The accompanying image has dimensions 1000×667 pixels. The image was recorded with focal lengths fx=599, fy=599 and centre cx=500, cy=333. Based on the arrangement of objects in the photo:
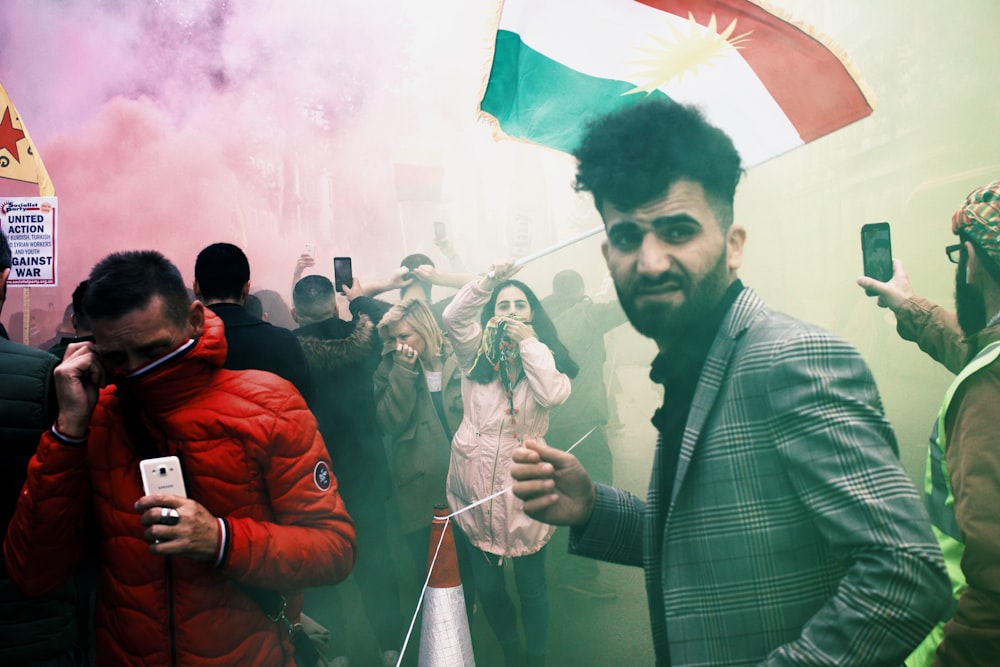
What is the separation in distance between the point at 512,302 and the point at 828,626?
1743 millimetres

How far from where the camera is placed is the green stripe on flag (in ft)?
8.11

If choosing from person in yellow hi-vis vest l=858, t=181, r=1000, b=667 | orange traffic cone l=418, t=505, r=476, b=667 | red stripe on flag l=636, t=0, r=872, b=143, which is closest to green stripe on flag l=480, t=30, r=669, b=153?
red stripe on flag l=636, t=0, r=872, b=143

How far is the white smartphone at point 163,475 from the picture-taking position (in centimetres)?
181

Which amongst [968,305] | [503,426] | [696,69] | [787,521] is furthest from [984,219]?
[503,426]

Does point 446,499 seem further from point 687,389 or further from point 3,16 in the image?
point 3,16

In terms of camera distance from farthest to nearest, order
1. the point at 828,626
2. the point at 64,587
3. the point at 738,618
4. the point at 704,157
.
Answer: the point at 64,587 → the point at 704,157 → the point at 738,618 → the point at 828,626

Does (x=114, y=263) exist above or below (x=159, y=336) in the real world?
above

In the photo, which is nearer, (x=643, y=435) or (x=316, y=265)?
(x=643, y=435)

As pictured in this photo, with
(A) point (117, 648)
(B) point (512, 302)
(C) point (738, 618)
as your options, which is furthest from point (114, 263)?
(C) point (738, 618)

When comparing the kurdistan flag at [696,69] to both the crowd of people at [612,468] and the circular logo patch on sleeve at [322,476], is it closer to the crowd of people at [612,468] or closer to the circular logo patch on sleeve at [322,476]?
the crowd of people at [612,468]

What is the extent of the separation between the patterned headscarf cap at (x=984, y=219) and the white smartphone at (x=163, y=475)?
2.87 meters

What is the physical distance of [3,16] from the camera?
125 inches

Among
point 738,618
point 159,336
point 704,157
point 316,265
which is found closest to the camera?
point 738,618

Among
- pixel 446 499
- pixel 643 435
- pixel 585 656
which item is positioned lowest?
pixel 585 656
